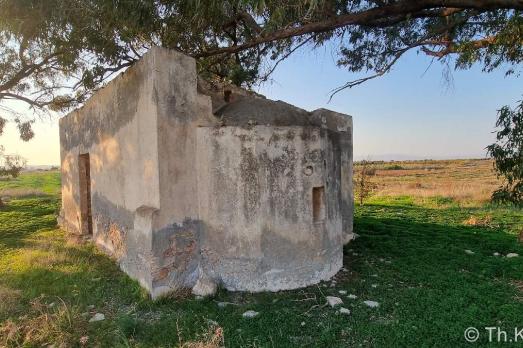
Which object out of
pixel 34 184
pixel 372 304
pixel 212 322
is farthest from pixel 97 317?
pixel 34 184

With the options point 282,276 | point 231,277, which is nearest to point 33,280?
point 231,277

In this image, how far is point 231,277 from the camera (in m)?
5.52

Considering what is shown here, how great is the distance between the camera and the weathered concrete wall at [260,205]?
539 centimetres

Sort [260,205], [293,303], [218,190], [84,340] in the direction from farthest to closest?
[218,190]
[260,205]
[293,303]
[84,340]

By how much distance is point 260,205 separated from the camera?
5.39 metres

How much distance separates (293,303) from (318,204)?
5.33 ft

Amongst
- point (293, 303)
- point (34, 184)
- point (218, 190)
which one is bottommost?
point (293, 303)

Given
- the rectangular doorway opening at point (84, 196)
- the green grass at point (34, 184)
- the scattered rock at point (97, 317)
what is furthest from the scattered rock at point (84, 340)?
the green grass at point (34, 184)

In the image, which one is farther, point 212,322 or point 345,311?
point 345,311

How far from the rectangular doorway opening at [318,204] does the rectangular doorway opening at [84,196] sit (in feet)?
20.4

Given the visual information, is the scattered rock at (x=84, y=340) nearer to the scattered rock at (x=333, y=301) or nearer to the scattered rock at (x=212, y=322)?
the scattered rock at (x=212, y=322)

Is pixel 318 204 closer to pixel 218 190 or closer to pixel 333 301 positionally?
pixel 333 301

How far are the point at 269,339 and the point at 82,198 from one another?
23.6 ft

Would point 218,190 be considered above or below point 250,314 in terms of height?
above
